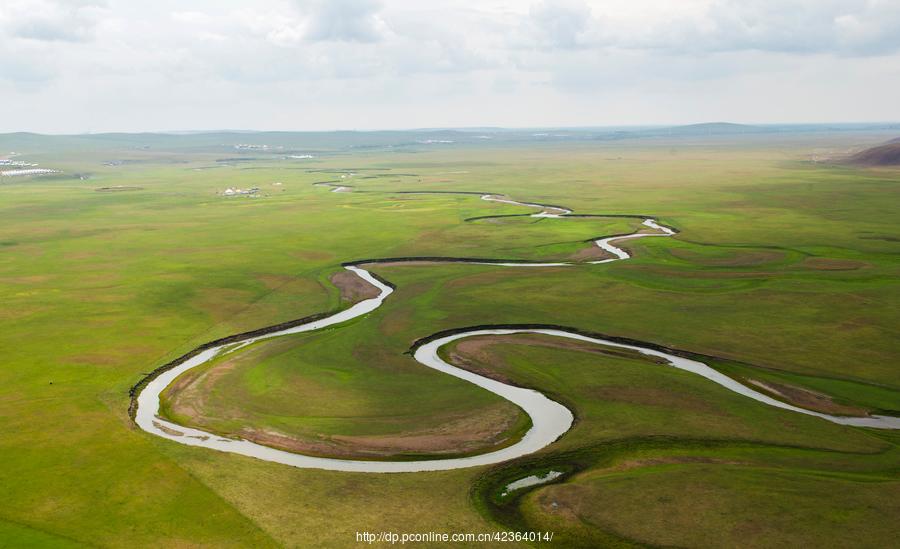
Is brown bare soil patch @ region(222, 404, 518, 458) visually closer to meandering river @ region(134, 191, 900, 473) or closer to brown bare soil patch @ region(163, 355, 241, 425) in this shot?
meandering river @ region(134, 191, 900, 473)

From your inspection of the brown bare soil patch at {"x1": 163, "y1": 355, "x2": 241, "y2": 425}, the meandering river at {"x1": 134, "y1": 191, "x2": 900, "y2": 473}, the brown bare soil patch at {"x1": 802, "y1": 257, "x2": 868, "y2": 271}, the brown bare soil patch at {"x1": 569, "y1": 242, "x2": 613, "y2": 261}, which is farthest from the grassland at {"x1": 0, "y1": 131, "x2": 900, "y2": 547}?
the brown bare soil patch at {"x1": 569, "y1": 242, "x2": 613, "y2": 261}

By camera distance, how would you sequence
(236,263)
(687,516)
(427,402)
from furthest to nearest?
(236,263), (427,402), (687,516)

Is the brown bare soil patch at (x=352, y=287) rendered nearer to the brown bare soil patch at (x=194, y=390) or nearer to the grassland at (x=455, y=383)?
the grassland at (x=455, y=383)

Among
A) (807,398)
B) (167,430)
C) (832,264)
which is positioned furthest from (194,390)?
(832,264)

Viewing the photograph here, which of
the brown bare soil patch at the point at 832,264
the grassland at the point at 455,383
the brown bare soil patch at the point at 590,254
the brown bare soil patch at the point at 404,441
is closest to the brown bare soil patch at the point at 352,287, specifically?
the grassland at the point at 455,383

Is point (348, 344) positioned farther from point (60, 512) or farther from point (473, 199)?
point (473, 199)

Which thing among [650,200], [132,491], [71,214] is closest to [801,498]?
[132,491]
